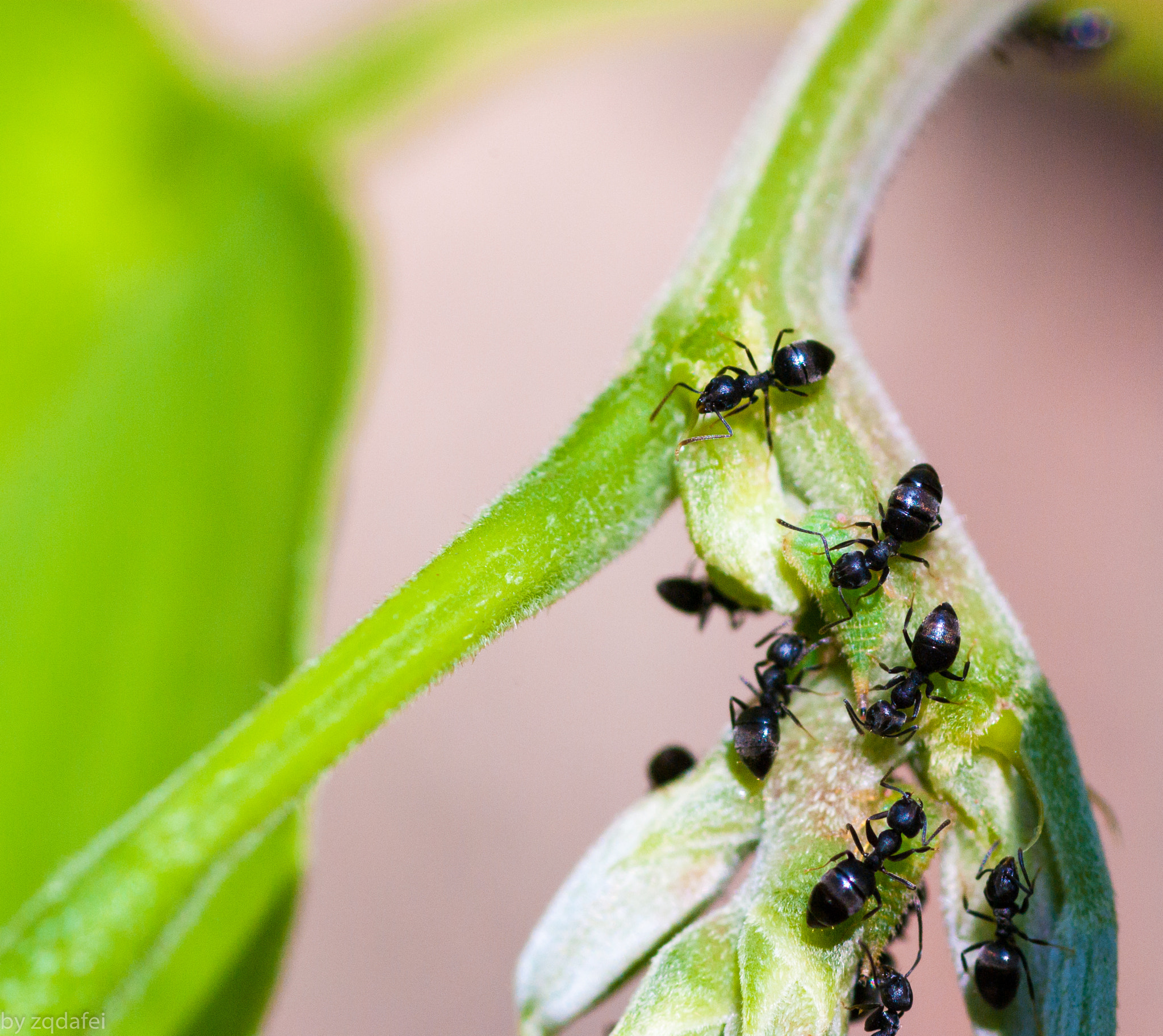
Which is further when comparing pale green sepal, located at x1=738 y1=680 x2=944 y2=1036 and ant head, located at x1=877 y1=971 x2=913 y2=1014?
ant head, located at x1=877 y1=971 x2=913 y2=1014

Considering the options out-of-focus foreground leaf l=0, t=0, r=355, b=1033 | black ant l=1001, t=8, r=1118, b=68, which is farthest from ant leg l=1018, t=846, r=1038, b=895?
black ant l=1001, t=8, r=1118, b=68

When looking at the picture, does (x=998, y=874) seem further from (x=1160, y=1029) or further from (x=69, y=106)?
(x=1160, y=1029)

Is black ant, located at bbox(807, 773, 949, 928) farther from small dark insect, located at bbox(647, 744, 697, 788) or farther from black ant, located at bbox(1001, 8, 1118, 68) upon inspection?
black ant, located at bbox(1001, 8, 1118, 68)

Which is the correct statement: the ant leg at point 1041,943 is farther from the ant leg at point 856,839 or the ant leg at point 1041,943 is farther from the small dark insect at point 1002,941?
the ant leg at point 856,839

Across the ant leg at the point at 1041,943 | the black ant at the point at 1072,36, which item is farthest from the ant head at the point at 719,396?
the black ant at the point at 1072,36

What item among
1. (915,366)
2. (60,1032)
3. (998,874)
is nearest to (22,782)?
(60,1032)

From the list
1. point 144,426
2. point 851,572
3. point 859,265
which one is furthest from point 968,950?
point 144,426
